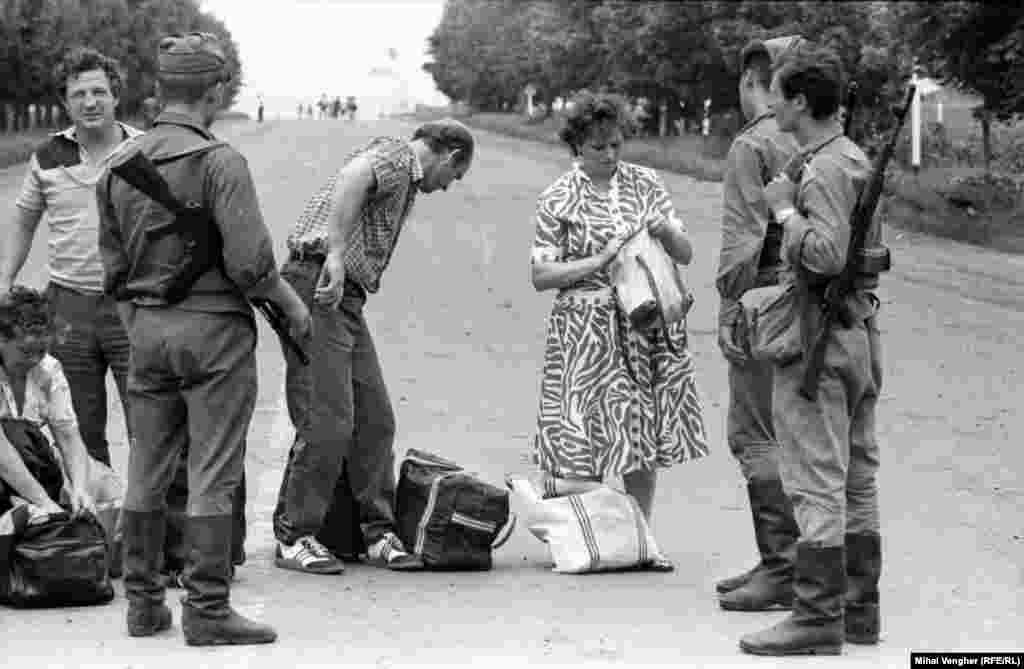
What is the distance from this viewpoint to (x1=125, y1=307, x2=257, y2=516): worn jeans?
6594 mm

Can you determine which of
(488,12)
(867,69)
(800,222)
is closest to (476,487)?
(800,222)

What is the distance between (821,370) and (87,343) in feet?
10.0

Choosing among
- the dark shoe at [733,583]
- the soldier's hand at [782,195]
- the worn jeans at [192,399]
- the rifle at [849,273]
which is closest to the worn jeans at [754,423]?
the dark shoe at [733,583]

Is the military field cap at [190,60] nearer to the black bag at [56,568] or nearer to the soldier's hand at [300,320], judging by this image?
the soldier's hand at [300,320]

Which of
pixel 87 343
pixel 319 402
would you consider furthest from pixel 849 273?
pixel 87 343

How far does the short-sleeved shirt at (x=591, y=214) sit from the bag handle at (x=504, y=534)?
107 centimetres

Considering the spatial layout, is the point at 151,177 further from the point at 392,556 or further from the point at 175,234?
the point at 392,556

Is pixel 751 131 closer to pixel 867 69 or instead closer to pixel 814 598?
pixel 814 598

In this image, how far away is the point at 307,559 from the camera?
7.81 meters

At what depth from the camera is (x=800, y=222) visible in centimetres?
626

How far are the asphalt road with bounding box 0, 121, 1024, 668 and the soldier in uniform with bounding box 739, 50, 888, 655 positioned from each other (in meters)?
0.21

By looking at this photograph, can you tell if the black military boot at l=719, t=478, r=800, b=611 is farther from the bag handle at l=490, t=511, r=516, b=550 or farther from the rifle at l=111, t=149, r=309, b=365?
the rifle at l=111, t=149, r=309, b=365

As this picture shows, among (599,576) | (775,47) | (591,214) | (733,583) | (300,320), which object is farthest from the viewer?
(591,214)

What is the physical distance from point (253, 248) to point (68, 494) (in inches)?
60.1
